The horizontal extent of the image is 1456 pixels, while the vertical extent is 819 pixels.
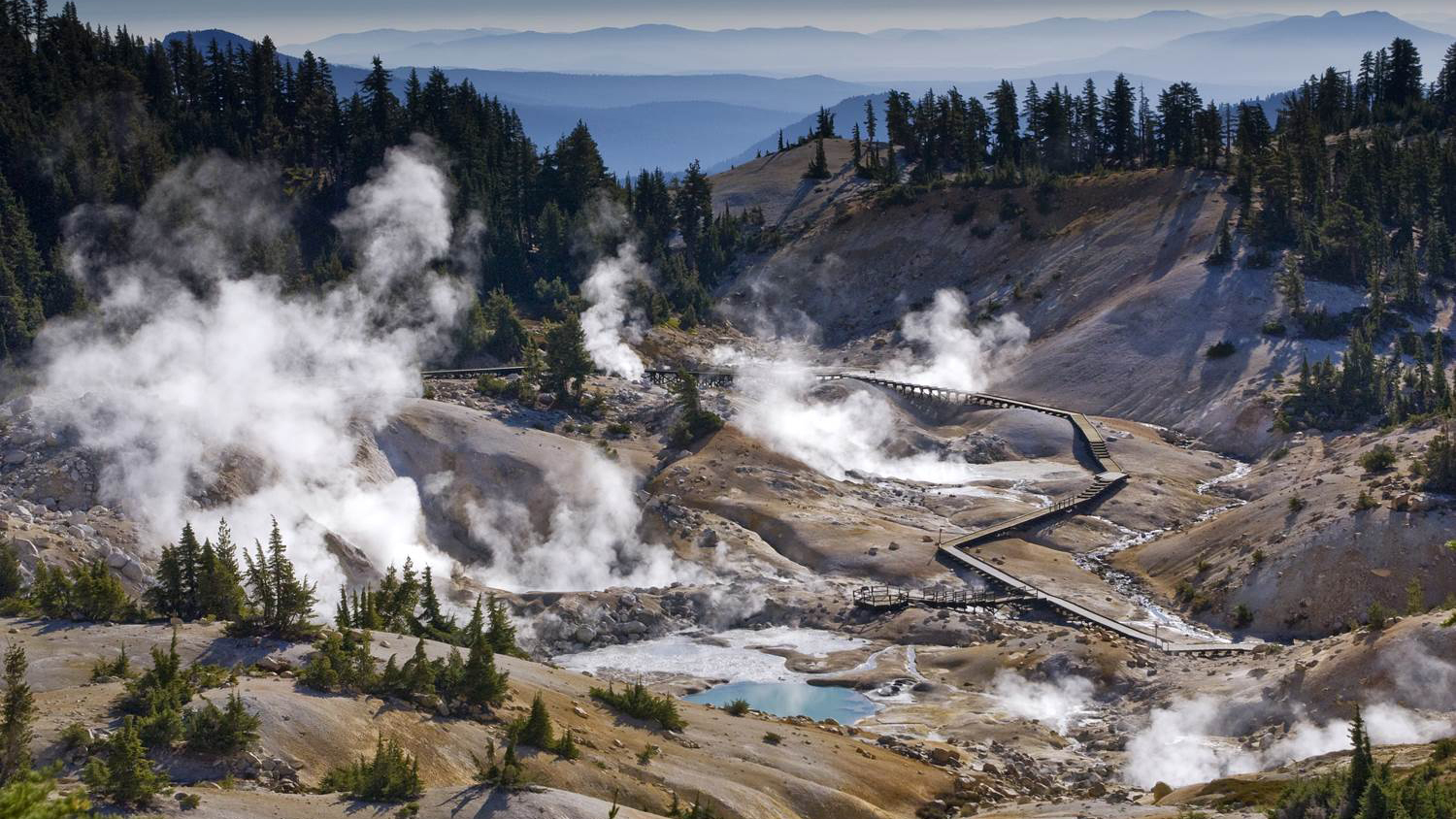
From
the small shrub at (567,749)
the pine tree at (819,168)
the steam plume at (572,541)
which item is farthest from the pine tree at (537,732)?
the pine tree at (819,168)

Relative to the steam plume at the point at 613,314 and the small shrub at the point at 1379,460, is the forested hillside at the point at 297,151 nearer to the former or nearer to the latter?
the steam plume at the point at 613,314

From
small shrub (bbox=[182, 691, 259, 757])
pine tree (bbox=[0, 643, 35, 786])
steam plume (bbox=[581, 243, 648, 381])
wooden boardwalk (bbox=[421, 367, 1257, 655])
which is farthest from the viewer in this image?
steam plume (bbox=[581, 243, 648, 381])

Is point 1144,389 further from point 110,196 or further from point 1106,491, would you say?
point 110,196

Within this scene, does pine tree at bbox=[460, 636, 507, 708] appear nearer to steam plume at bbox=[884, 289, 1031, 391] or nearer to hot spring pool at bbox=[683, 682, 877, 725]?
hot spring pool at bbox=[683, 682, 877, 725]

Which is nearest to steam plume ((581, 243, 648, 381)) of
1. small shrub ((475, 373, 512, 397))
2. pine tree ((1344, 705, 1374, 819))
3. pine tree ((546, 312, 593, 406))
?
pine tree ((546, 312, 593, 406))

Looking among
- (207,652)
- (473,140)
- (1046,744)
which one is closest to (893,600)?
(1046,744)

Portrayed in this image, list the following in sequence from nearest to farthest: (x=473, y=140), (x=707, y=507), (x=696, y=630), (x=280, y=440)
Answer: (x=696, y=630)
(x=280, y=440)
(x=707, y=507)
(x=473, y=140)

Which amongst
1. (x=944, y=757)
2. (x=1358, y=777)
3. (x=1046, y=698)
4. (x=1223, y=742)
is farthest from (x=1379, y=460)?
(x=1358, y=777)
